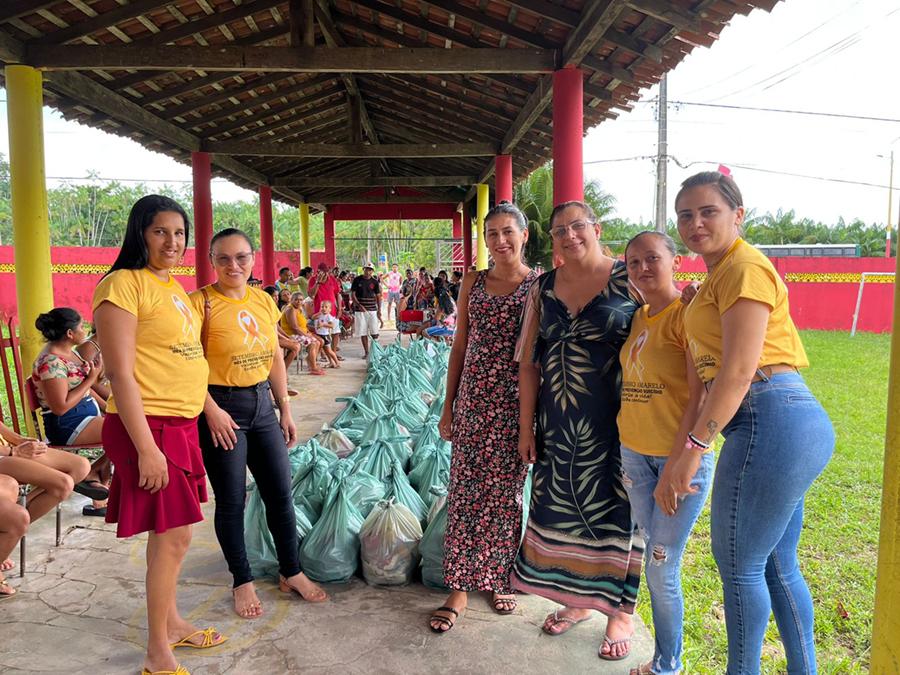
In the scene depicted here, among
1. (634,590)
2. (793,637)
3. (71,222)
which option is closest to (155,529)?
(634,590)

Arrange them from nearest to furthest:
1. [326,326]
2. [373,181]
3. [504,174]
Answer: [326,326]
[504,174]
[373,181]

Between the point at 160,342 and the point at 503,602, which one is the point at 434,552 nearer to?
the point at 503,602

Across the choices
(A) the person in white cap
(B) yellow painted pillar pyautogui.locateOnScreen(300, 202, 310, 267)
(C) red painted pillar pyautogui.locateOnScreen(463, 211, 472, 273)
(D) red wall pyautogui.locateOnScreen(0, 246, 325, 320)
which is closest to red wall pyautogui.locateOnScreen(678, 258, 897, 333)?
(C) red painted pillar pyautogui.locateOnScreen(463, 211, 472, 273)

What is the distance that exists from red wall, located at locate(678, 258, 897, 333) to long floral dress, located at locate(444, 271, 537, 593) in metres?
12.8

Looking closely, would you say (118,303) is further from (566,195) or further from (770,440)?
(566,195)

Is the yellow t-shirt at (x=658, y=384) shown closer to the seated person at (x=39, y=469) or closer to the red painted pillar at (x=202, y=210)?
the seated person at (x=39, y=469)

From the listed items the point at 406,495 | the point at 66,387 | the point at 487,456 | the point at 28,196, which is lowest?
the point at 406,495

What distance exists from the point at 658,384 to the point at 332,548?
59.4 inches

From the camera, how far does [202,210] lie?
30.6 ft

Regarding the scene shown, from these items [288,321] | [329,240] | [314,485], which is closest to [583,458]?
[314,485]

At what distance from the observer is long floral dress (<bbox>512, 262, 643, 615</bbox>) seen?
2010 millimetres

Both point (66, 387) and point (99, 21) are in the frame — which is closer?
point (66, 387)

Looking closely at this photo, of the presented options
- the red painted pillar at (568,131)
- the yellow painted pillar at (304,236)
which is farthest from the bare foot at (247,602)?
the yellow painted pillar at (304,236)

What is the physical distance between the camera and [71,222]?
140 feet
